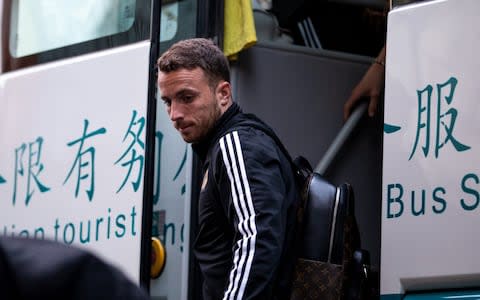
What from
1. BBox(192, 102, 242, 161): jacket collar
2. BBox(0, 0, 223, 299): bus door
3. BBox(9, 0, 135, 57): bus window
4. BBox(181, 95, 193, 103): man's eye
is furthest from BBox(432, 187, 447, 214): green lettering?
BBox(9, 0, 135, 57): bus window

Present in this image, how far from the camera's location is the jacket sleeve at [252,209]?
320 cm

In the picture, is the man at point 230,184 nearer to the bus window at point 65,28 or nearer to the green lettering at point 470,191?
the green lettering at point 470,191

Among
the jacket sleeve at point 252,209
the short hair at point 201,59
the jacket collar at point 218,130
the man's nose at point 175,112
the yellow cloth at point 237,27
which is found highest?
the yellow cloth at point 237,27

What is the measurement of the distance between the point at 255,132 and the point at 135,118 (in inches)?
29.5

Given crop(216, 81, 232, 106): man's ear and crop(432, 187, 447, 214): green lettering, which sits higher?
crop(216, 81, 232, 106): man's ear

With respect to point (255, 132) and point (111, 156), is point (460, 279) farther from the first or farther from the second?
point (111, 156)

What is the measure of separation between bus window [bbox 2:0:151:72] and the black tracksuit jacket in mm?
842

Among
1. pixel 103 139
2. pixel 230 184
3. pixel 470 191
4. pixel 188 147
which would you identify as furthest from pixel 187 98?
pixel 470 191

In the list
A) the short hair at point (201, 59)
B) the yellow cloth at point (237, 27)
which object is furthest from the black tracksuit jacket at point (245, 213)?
the yellow cloth at point (237, 27)

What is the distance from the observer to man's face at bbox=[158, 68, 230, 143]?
11.7 feet

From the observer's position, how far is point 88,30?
179 inches

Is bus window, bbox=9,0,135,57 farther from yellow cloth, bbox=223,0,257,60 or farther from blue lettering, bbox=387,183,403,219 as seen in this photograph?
blue lettering, bbox=387,183,403,219

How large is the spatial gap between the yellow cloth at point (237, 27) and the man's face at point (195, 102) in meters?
0.64

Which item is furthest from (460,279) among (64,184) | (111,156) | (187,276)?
(64,184)
